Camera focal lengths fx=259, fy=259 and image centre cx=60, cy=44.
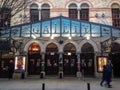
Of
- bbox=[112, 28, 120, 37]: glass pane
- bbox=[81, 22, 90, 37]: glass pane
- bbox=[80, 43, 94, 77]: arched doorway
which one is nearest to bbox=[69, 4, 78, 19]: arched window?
bbox=[81, 22, 90, 37]: glass pane

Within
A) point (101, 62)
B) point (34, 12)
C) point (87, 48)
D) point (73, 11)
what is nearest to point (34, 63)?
point (34, 12)

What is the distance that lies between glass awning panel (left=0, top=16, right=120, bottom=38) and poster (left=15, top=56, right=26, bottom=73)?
2386mm

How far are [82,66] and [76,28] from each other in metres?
4.29

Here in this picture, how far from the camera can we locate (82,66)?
1077 inches

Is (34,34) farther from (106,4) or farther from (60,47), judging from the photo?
(106,4)

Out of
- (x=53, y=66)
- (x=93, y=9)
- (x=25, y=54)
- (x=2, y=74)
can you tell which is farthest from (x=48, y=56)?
(x=93, y=9)

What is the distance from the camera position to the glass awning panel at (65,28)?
84.3 ft

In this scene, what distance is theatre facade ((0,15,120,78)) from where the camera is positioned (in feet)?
83.6

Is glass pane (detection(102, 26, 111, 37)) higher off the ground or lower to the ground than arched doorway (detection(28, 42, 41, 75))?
higher

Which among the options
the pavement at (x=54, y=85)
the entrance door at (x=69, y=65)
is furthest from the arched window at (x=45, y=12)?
the pavement at (x=54, y=85)

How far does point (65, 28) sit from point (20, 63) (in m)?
5.59

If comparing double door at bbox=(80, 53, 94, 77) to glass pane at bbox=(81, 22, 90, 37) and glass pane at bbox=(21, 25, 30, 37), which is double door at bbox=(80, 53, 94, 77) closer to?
glass pane at bbox=(81, 22, 90, 37)

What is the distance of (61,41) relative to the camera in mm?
26078

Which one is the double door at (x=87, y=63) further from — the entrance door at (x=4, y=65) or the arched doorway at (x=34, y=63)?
the entrance door at (x=4, y=65)
